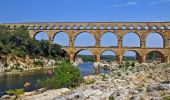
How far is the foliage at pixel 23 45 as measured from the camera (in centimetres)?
8900

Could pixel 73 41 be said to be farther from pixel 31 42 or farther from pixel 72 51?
pixel 31 42

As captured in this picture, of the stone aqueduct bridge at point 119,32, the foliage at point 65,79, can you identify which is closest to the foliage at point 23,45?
the stone aqueduct bridge at point 119,32

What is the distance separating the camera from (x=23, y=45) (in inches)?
3728

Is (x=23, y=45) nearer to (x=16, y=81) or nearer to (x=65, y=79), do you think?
(x=16, y=81)

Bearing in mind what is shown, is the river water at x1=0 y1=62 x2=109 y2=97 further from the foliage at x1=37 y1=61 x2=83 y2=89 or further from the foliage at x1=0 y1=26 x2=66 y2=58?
the foliage at x1=0 y1=26 x2=66 y2=58

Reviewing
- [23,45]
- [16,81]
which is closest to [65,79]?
[16,81]

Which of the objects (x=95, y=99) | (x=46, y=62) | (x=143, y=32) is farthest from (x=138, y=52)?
(x=95, y=99)

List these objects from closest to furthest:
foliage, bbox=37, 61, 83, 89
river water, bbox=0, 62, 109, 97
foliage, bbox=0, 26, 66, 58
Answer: foliage, bbox=37, 61, 83, 89 < river water, bbox=0, 62, 109, 97 < foliage, bbox=0, 26, 66, 58

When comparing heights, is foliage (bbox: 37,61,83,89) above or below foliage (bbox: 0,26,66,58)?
below

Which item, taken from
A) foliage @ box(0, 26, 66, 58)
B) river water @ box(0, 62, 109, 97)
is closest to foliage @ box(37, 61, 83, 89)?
river water @ box(0, 62, 109, 97)

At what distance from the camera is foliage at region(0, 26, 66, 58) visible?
8900 cm

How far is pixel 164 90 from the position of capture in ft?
62.6

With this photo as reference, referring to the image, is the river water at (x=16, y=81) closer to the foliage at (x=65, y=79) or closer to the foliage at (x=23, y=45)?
the foliage at (x=65, y=79)

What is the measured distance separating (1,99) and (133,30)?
67.8 meters
